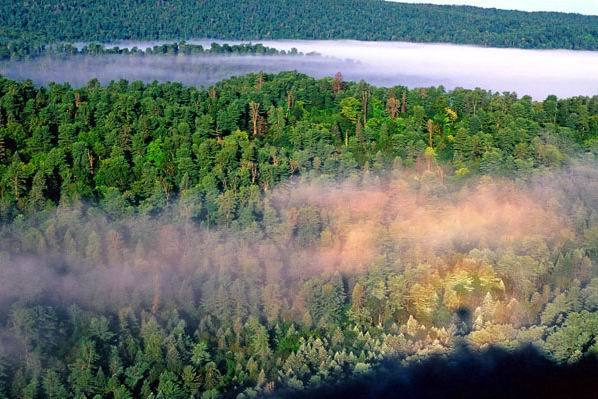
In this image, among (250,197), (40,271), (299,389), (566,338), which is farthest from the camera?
(250,197)

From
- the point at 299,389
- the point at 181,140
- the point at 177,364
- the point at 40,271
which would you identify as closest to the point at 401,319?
the point at 299,389

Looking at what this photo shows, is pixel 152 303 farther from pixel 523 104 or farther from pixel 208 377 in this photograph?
pixel 523 104

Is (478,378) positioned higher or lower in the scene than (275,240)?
lower

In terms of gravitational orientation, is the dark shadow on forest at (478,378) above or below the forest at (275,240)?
below

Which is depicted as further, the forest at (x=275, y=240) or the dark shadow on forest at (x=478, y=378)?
the forest at (x=275, y=240)

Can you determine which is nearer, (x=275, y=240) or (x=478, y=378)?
(x=478, y=378)
